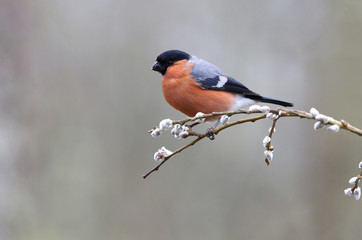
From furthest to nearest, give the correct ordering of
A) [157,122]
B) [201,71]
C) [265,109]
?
1. [157,122]
2. [201,71]
3. [265,109]

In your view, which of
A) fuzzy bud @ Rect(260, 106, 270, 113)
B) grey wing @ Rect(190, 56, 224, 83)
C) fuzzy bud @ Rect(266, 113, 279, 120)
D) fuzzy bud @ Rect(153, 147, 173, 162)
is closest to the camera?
fuzzy bud @ Rect(266, 113, 279, 120)

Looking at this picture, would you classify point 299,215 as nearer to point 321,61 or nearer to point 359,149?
point 359,149

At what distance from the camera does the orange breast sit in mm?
2965

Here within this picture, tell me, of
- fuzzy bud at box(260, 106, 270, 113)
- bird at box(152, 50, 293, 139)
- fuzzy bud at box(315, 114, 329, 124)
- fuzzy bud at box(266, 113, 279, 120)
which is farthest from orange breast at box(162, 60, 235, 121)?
fuzzy bud at box(315, 114, 329, 124)

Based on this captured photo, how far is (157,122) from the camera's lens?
4816mm

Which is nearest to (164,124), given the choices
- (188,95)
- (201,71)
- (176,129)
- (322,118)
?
(176,129)

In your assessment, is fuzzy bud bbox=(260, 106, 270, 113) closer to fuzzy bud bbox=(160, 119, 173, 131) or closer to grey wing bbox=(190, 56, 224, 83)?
fuzzy bud bbox=(160, 119, 173, 131)

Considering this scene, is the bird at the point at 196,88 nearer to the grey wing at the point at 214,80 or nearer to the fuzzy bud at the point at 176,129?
the grey wing at the point at 214,80

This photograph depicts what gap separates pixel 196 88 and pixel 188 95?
0.32 ft

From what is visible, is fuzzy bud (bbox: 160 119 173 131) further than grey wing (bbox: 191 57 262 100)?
No

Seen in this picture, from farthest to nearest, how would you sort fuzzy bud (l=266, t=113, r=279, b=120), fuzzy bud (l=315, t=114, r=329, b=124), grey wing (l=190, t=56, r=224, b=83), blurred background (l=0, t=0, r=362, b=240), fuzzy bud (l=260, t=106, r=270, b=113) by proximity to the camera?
1. blurred background (l=0, t=0, r=362, b=240)
2. grey wing (l=190, t=56, r=224, b=83)
3. fuzzy bud (l=260, t=106, r=270, b=113)
4. fuzzy bud (l=266, t=113, r=279, b=120)
5. fuzzy bud (l=315, t=114, r=329, b=124)

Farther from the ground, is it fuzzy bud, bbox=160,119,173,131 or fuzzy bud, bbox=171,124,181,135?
fuzzy bud, bbox=160,119,173,131

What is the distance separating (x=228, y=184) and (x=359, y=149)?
136 centimetres

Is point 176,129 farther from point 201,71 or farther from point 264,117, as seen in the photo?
point 201,71
